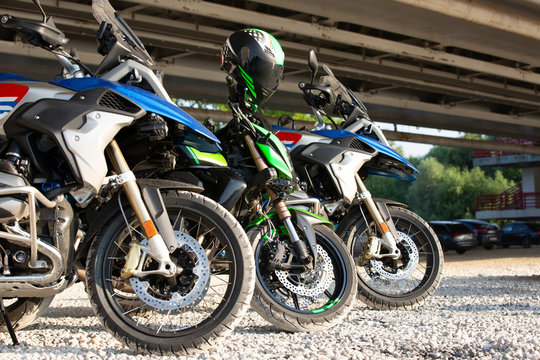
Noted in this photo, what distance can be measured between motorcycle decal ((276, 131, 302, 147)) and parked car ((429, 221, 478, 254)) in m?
18.3

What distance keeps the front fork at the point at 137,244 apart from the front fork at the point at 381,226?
8.29 ft

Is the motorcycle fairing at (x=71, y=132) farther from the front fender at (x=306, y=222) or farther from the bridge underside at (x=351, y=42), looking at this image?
the bridge underside at (x=351, y=42)

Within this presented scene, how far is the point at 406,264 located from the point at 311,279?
5.23 feet

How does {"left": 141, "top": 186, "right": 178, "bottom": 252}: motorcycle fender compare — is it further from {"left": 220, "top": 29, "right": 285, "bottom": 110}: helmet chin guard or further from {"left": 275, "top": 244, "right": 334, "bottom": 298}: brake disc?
{"left": 220, "top": 29, "right": 285, "bottom": 110}: helmet chin guard

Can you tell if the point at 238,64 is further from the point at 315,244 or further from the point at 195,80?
the point at 195,80

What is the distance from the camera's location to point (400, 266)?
205 inches

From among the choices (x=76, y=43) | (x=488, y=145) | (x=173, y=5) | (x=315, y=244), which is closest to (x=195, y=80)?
(x=76, y=43)

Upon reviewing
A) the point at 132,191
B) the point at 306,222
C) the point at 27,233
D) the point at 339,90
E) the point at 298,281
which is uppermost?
the point at 339,90

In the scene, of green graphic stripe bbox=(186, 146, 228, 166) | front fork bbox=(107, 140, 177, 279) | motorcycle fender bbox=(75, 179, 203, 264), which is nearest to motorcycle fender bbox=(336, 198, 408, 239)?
green graphic stripe bbox=(186, 146, 228, 166)

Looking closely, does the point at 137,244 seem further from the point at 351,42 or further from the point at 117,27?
the point at 351,42

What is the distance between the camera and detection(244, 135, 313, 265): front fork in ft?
12.7

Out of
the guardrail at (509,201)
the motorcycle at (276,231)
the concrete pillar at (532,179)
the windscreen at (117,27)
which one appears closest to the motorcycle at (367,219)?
the motorcycle at (276,231)

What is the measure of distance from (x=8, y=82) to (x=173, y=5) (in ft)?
21.8

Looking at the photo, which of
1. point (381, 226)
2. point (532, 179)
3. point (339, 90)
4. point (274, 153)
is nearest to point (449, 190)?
point (532, 179)
